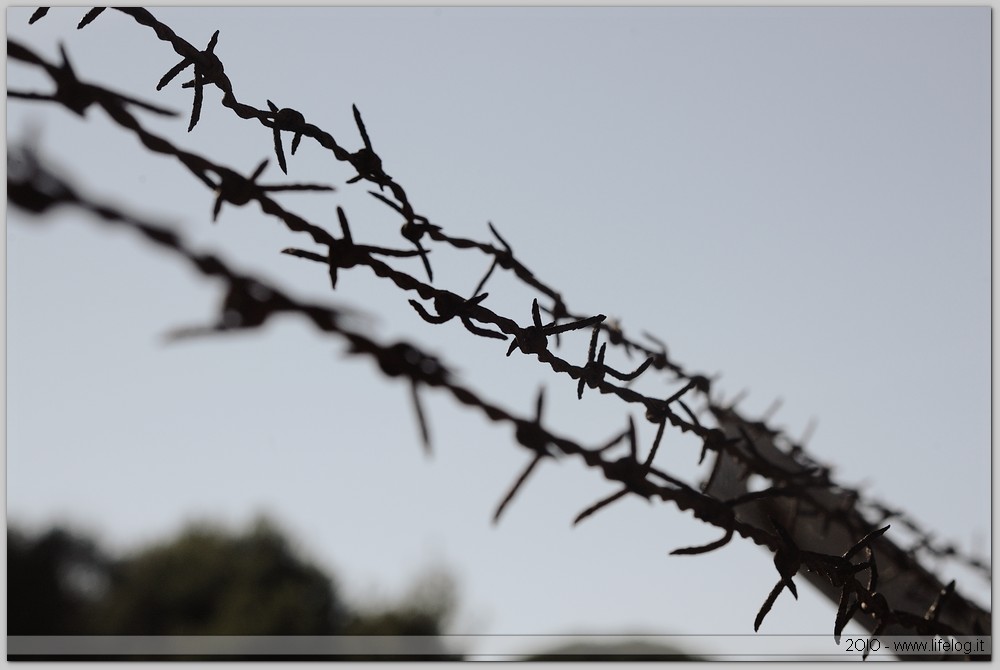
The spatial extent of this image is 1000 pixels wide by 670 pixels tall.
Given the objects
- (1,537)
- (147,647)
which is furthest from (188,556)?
(1,537)

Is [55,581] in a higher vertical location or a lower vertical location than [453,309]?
lower

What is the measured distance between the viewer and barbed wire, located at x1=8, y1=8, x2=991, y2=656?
0.80 meters

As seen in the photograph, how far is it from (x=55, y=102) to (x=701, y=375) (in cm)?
154

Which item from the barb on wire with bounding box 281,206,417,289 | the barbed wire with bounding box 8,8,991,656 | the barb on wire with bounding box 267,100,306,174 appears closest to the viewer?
the barbed wire with bounding box 8,8,991,656

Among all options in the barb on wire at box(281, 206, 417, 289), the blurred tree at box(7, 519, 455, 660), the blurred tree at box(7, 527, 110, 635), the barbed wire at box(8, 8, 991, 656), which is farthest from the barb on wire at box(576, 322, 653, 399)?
the blurred tree at box(7, 527, 110, 635)

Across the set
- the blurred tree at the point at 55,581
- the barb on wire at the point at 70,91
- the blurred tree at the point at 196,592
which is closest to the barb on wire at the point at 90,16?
the barb on wire at the point at 70,91

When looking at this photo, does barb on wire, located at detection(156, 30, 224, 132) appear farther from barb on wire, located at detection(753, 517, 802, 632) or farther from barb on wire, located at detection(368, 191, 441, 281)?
barb on wire, located at detection(753, 517, 802, 632)

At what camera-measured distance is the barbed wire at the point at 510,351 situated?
80cm

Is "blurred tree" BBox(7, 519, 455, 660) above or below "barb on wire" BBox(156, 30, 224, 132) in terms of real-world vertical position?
below

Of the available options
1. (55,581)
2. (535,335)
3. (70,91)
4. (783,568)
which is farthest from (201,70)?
(55,581)

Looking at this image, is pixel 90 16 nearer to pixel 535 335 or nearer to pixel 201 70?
pixel 201 70

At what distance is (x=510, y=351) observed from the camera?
148 cm

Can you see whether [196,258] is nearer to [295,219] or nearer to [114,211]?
[114,211]

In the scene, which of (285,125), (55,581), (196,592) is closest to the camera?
(285,125)
